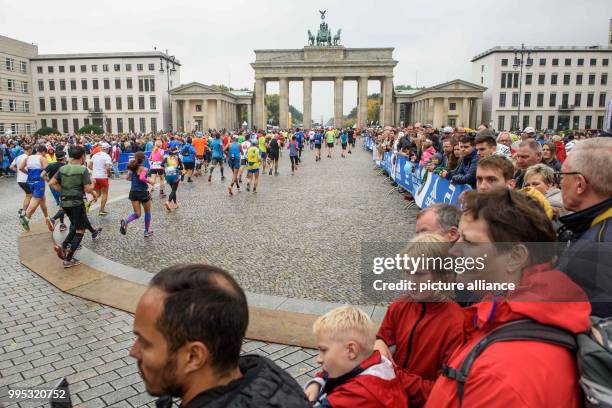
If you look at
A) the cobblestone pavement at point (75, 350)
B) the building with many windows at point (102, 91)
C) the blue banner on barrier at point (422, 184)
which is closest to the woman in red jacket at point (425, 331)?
the cobblestone pavement at point (75, 350)

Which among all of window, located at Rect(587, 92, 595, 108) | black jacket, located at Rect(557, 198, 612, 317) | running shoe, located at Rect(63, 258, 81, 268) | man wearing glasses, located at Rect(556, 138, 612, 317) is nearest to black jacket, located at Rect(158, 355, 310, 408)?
black jacket, located at Rect(557, 198, 612, 317)

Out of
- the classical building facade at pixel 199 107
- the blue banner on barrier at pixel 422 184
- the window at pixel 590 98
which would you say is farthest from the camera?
the window at pixel 590 98

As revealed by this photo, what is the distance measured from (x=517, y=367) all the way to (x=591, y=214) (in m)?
1.49

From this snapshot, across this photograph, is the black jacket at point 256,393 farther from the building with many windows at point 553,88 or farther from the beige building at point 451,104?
the building with many windows at point 553,88

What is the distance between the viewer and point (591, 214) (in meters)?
2.49

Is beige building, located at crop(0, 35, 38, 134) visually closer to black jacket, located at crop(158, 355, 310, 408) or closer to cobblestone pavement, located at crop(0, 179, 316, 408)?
cobblestone pavement, located at crop(0, 179, 316, 408)

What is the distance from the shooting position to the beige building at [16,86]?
77.1 meters

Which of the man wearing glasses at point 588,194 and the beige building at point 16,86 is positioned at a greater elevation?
the beige building at point 16,86

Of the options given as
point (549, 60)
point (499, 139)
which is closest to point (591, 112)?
point (549, 60)

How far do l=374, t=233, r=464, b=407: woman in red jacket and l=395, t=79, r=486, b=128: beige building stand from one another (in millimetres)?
78892

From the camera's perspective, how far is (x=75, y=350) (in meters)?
4.76

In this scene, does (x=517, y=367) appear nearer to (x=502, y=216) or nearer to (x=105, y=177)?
(x=502, y=216)

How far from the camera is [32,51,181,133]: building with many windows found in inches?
3428

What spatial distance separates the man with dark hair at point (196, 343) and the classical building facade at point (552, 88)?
94.6 meters
